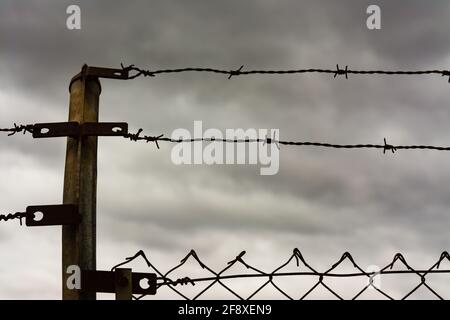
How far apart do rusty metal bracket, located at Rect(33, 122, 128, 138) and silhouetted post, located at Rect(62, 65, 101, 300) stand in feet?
0.12

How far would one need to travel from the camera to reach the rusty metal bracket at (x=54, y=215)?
3.53 metres

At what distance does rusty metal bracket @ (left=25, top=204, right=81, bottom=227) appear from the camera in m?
3.53

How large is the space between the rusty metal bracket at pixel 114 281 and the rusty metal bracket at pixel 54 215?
29 cm

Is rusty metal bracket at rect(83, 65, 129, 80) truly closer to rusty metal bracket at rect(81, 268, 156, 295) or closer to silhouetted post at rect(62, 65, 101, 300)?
silhouetted post at rect(62, 65, 101, 300)

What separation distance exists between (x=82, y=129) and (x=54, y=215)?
0.49 m

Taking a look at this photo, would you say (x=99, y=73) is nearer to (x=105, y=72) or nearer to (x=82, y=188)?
(x=105, y=72)

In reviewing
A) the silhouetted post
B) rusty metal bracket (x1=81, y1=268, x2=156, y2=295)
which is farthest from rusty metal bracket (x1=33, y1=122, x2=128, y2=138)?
rusty metal bracket (x1=81, y1=268, x2=156, y2=295)

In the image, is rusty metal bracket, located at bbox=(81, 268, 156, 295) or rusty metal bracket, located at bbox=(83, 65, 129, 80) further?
rusty metal bracket, located at bbox=(83, 65, 129, 80)

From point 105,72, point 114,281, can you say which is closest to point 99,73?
point 105,72

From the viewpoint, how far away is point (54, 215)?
3.56 metres
